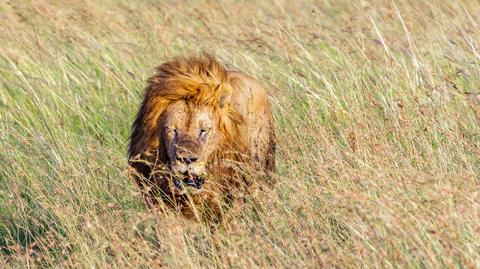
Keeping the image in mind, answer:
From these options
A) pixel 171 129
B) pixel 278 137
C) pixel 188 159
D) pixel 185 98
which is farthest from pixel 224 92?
pixel 278 137

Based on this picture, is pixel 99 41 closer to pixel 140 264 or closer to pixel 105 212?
pixel 105 212

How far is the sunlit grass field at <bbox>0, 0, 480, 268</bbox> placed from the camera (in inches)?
164

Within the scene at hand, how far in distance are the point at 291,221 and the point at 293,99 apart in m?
2.71

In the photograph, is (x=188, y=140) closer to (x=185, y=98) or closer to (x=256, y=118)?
(x=185, y=98)

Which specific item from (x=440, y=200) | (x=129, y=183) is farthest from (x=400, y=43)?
Result: (x=440, y=200)

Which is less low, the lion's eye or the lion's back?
the lion's eye

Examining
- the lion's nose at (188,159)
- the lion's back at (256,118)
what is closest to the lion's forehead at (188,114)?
the lion's nose at (188,159)

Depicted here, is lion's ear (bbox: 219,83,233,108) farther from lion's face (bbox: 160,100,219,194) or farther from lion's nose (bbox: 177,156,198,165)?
lion's nose (bbox: 177,156,198,165)

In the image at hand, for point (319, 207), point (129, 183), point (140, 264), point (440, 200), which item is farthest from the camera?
point (129, 183)

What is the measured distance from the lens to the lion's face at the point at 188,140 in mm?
5094

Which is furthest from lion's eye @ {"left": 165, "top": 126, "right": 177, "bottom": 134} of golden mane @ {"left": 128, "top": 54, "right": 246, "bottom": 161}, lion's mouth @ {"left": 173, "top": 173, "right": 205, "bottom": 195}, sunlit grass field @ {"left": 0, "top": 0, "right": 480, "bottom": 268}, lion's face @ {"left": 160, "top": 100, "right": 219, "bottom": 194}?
sunlit grass field @ {"left": 0, "top": 0, "right": 480, "bottom": 268}

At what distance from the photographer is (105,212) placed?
17.2 ft

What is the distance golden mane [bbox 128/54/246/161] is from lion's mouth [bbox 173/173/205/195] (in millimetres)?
305

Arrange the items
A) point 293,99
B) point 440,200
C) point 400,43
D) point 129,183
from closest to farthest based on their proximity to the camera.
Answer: point 440,200, point 129,183, point 293,99, point 400,43
